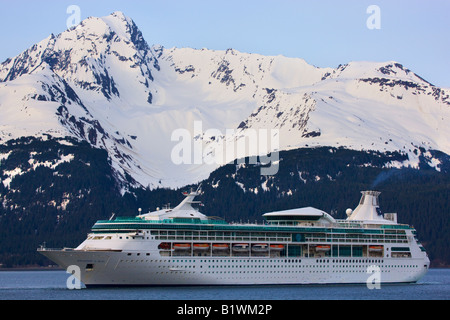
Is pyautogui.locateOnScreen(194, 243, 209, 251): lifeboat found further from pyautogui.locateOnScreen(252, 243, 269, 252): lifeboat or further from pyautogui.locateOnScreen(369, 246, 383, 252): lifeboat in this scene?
pyautogui.locateOnScreen(369, 246, 383, 252): lifeboat

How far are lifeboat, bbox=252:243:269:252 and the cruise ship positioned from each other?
0.13m

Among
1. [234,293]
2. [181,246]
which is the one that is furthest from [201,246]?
[234,293]

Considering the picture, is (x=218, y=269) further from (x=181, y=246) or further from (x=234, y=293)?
(x=234, y=293)

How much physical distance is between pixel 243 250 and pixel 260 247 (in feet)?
8.93

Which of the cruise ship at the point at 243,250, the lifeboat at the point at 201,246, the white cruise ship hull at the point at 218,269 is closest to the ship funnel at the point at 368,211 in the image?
the cruise ship at the point at 243,250

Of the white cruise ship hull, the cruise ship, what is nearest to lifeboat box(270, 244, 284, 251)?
the cruise ship

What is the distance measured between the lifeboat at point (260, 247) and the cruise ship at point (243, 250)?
0.13 m

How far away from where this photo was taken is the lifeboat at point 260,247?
132 m

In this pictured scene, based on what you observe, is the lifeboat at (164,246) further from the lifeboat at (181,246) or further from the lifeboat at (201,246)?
the lifeboat at (201,246)

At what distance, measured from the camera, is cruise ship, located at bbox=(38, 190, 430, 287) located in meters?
123
